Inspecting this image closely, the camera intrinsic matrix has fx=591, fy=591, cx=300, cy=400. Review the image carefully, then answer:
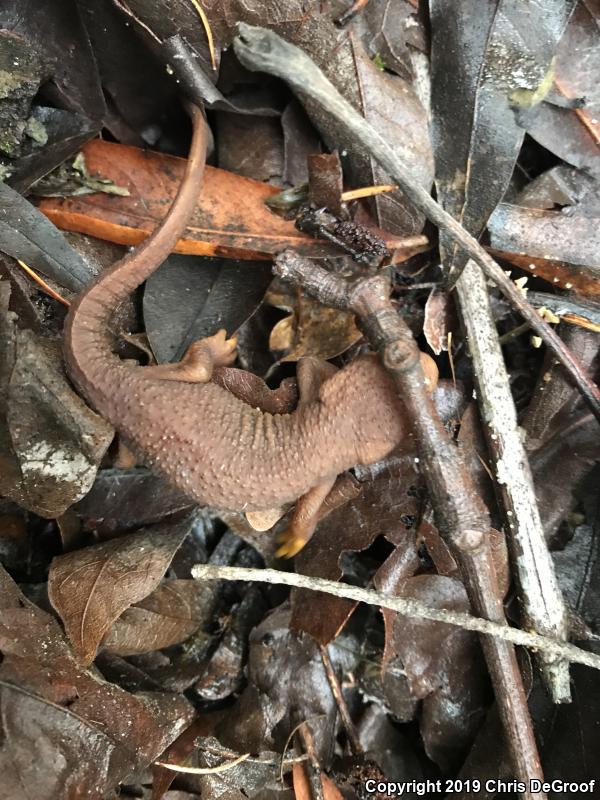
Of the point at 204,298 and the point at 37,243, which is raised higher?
the point at 37,243

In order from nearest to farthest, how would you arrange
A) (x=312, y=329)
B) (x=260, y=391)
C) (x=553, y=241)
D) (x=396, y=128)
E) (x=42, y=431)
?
(x=42, y=431), (x=396, y=128), (x=553, y=241), (x=312, y=329), (x=260, y=391)

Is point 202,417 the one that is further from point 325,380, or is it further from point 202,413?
point 325,380

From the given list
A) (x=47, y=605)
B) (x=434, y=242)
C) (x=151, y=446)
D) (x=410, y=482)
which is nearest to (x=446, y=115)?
(x=434, y=242)

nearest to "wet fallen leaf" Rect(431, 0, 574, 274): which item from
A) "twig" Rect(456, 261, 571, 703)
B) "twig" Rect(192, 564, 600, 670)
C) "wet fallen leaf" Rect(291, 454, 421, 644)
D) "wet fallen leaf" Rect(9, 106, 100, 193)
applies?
"twig" Rect(456, 261, 571, 703)

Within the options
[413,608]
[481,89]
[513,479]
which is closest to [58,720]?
[413,608]

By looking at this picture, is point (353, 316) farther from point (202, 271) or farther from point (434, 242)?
point (202, 271)

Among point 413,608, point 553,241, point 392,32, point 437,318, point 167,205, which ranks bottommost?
point 413,608
